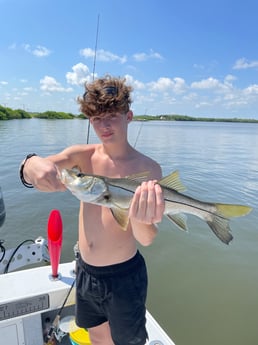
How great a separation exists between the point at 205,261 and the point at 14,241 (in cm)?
397

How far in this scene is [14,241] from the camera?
600 centimetres

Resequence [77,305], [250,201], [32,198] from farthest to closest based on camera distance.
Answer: [250,201] → [32,198] → [77,305]

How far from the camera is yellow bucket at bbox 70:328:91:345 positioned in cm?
260

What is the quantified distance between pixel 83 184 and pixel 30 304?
4.95ft

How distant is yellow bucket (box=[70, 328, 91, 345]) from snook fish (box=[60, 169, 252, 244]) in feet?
5.30

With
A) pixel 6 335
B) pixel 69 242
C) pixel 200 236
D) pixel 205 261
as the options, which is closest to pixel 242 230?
pixel 200 236

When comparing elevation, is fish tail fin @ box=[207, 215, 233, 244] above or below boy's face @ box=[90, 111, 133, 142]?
below

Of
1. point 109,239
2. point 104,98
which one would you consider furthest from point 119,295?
point 104,98

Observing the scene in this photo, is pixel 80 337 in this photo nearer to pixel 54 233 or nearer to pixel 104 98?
pixel 54 233

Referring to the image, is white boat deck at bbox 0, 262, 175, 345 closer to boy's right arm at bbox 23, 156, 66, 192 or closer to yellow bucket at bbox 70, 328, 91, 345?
yellow bucket at bbox 70, 328, 91, 345

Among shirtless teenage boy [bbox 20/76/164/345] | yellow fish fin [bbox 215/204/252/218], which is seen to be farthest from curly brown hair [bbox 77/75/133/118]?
yellow fish fin [bbox 215/204/252/218]

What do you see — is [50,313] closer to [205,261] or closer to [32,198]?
[205,261]

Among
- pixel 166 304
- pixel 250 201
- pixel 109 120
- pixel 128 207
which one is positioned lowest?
pixel 166 304

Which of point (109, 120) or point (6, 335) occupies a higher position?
point (109, 120)
